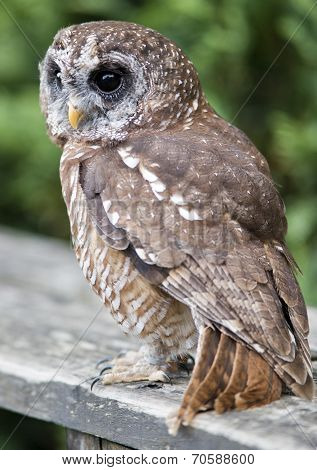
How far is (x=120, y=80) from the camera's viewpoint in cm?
299

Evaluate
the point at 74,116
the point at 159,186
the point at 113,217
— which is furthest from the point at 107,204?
the point at 74,116

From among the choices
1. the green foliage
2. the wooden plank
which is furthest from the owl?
the green foliage

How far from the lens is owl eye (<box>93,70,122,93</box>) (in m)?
3.01

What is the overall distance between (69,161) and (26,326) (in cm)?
101

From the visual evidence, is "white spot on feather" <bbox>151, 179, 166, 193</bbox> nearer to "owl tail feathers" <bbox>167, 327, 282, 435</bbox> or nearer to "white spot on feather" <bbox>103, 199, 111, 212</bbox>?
"white spot on feather" <bbox>103, 199, 111, 212</bbox>

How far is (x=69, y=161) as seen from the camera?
3.01m

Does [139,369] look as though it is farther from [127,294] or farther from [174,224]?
[174,224]

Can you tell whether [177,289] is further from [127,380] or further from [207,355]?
[127,380]

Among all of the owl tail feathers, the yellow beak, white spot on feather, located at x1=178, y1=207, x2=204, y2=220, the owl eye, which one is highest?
the owl eye

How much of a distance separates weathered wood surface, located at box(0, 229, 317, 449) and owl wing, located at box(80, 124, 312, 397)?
243 millimetres

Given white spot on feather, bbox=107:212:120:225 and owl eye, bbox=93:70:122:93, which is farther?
owl eye, bbox=93:70:122:93

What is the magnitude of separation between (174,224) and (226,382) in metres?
0.54

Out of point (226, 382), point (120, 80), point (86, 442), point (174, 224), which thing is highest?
point (120, 80)

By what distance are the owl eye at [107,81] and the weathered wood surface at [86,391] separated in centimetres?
101
